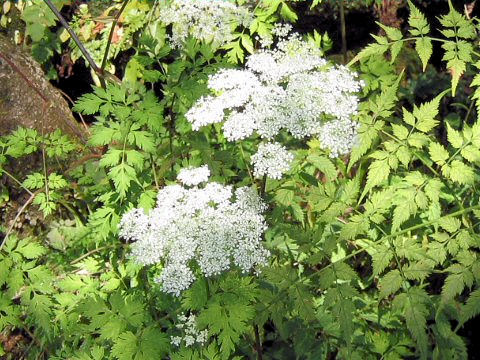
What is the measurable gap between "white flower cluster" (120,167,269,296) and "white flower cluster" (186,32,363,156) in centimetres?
30

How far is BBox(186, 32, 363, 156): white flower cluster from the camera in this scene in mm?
2268

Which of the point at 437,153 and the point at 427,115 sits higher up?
the point at 427,115

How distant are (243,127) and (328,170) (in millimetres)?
525

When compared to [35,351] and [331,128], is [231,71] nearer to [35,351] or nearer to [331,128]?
[331,128]

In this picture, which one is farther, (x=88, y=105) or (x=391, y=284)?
(x=88, y=105)

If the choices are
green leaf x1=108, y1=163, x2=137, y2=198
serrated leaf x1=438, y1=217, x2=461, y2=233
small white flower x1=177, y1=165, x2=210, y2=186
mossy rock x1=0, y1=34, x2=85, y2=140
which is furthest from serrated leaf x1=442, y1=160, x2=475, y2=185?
mossy rock x1=0, y1=34, x2=85, y2=140

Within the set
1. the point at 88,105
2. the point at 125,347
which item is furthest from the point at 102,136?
the point at 125,347

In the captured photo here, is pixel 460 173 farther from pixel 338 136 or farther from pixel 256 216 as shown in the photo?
pixel 256 216

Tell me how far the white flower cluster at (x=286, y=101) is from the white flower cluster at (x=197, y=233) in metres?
0.30

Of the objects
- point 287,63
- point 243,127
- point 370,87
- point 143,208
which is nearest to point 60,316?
point 143,208

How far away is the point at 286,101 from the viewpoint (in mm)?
2281

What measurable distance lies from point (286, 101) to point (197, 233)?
74 cm

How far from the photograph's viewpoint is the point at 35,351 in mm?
2951

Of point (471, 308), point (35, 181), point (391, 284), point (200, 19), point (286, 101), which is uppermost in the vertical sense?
point (200, 19)
